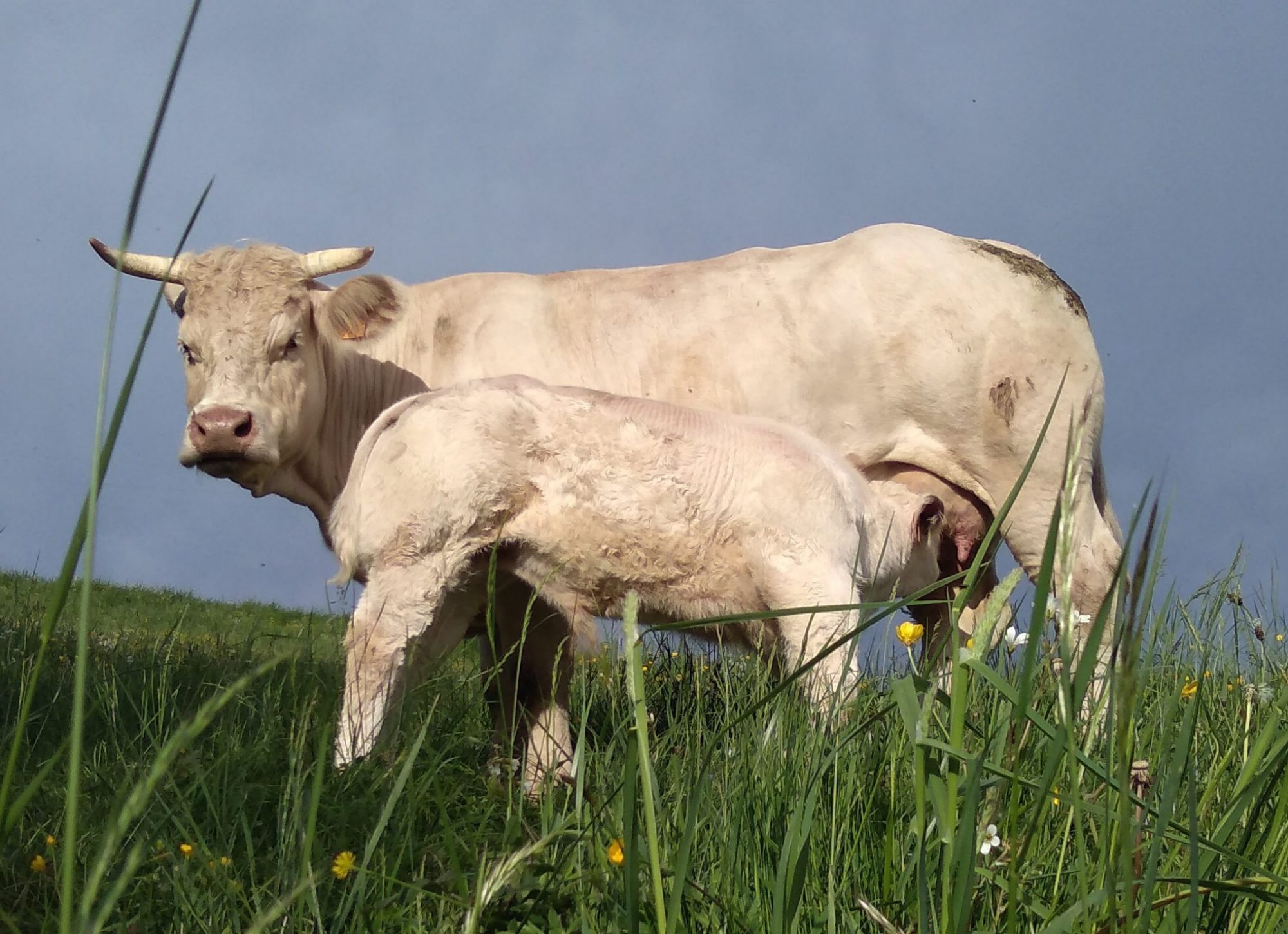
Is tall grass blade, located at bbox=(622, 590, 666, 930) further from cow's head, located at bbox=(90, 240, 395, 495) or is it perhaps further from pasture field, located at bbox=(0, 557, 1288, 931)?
cow's head, located at bbox=(90, 240, 395, 495)

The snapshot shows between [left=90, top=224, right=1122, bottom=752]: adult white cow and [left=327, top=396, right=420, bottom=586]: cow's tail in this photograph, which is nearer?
[left=327, top=396, right=420, bottom=586]: cow's tail

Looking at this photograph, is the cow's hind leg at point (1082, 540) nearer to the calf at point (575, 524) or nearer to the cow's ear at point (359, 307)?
the calf at point (575, 524)

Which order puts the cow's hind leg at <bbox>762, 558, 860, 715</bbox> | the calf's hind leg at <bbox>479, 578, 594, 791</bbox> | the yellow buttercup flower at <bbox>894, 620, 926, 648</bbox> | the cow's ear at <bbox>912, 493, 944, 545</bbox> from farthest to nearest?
the cow's ear at <bbox>912, 493, 944, 545</bbox>
the calf's hind leg at <bbox>479, 578, 594, 791</bbox>
the cow's hind leg at <bbox>762, 558, 860, 715</bbox>
the yellow buttercup flower at <bbox>894, 620, 926, 648</bbox>

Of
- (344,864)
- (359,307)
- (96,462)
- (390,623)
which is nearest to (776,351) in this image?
(359,307)

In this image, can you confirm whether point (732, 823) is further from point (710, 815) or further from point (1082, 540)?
point (1082, 540)

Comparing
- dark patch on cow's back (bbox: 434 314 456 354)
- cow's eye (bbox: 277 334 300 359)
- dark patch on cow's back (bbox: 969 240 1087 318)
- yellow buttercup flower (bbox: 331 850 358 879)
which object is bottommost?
yellow buttercup flower (bbox: 331 850 358 879)

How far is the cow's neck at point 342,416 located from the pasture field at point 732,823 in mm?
2914

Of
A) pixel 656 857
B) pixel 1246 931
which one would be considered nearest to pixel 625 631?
pixel 656 857

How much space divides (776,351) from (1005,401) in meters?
Answer: 1.22

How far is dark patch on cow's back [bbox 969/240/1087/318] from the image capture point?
707 centimetres

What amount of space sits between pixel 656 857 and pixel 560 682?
4.05m

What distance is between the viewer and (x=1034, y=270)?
23.4 ft

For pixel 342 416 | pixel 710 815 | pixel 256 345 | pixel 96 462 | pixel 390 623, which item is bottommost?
pixel 710 815

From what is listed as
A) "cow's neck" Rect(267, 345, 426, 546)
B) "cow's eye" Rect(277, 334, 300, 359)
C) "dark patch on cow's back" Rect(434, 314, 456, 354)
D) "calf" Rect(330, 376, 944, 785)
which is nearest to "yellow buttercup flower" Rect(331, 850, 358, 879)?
"calf" Rect(330, 376, 944, 785)
